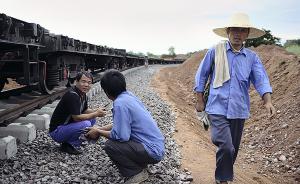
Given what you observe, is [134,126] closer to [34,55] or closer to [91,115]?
[91,115]

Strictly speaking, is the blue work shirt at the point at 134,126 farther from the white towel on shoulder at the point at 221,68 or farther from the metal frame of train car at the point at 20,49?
the metal frame of train car at the point at 20,49

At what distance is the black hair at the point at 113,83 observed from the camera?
13.9 feet

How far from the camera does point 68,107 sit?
527 centimetres

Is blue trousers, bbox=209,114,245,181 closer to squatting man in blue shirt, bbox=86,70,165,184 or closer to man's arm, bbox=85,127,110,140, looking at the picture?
squatting man in blue shirt, bbox=86,70,165,184

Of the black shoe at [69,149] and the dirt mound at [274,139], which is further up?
the black shoe at [69,149]

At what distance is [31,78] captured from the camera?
28.9 feet

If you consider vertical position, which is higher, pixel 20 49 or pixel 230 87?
pixel 20 49

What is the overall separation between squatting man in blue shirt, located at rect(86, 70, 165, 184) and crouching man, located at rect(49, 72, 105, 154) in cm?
95

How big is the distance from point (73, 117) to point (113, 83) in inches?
50.1

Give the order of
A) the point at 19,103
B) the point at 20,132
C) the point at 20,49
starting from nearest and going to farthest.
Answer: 1. the point at 20,132
2. the point at 20,49
3. the point at 19,103

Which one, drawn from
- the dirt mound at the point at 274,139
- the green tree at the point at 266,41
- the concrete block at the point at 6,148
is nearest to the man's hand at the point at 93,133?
the concrete block at the point at 6,148

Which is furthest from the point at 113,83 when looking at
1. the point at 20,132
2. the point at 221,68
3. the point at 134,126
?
the point at 20,132

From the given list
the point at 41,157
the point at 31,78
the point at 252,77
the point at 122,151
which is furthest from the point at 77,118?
the point at 31,78

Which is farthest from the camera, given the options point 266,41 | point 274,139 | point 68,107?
point 266,41
